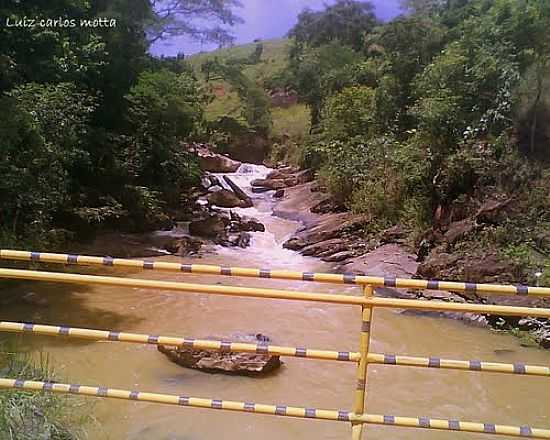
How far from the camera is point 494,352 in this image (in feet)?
→ 23.8

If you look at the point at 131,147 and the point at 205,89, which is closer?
the point at 131,147

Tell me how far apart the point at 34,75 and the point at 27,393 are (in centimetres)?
702

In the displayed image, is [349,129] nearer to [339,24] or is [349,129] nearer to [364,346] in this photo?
[339,24]

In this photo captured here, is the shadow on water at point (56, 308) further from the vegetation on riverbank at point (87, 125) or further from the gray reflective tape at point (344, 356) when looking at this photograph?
the gray reflective tape at point (344, 356)

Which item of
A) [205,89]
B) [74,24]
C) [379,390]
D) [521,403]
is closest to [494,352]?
[521,403]

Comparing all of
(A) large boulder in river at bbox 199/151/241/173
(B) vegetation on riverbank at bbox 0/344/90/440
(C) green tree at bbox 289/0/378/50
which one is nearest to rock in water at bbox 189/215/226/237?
(A) large boulder in river at bbox 199/151/241/173

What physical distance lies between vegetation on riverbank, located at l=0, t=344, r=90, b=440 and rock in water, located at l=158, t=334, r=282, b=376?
6.72ft

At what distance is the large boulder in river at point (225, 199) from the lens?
720 inches

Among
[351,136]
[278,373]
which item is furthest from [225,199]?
[278,373]

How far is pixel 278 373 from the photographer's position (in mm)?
6129

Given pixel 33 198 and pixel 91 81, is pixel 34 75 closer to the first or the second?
pixel 33 198

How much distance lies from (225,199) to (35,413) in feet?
50.6

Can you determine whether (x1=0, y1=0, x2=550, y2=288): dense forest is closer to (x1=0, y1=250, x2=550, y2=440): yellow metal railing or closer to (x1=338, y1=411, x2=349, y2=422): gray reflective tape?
(x1=0, y1=250, x2=550, y2=440): yellow metal railing

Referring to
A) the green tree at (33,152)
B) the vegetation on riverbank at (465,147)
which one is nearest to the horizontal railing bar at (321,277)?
the green tree at (33,152)
